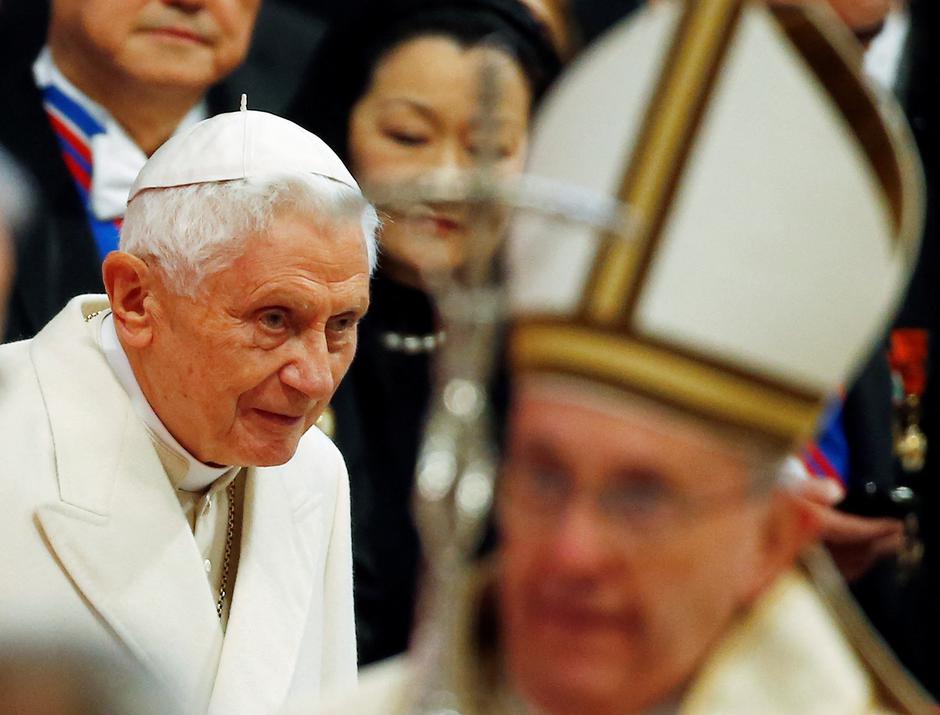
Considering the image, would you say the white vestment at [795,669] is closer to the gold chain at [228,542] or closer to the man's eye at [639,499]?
the man's eye at [639,499]

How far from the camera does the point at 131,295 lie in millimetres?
2717

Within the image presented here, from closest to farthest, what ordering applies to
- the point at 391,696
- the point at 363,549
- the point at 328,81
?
the point at 391,696, the point at 363,549, the point at 328,81

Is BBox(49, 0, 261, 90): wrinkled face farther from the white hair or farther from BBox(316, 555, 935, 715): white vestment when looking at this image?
BBox(316, 555, 935, 715): white vestment

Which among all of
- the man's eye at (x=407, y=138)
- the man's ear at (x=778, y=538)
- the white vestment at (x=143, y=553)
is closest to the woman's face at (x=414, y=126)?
the man's eye at (x=407, y=138)

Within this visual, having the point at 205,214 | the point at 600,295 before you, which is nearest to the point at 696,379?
the point at 600,295

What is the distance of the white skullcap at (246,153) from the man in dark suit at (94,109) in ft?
2.13

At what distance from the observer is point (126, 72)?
3.30m

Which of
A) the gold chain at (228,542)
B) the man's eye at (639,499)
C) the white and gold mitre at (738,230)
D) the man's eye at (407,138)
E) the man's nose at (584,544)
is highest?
the white and gold mitre at (738,230)

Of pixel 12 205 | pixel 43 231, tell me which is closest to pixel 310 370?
pixel 12 205

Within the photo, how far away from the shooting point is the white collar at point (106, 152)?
10.7ft

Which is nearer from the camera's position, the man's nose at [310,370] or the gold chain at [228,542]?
the man's nose at [310,370]

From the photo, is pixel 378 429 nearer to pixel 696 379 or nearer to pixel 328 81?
pixel 328 81

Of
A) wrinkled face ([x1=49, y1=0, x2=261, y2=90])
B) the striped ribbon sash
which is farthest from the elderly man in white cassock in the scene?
wrinkled face ([x1=49, y1=0, x2=261, y2=90])

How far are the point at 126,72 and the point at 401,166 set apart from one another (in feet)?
2.61
